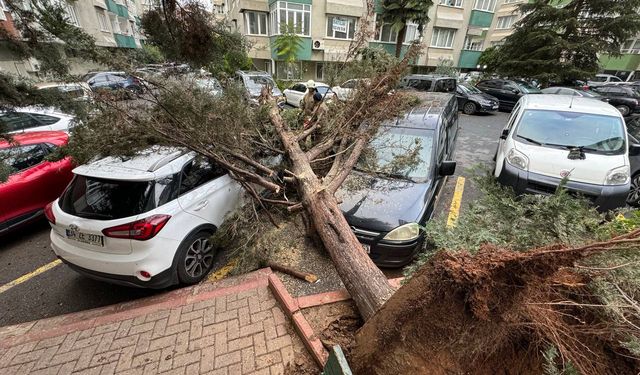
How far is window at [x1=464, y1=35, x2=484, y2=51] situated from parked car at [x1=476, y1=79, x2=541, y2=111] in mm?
14716

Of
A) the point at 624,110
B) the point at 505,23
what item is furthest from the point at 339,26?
the point at 505,23

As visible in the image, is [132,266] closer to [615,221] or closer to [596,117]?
[615,221]

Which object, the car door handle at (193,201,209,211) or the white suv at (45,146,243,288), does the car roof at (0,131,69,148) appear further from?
the car door handle at (193,201,209,211)

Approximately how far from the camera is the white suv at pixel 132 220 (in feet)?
9.64

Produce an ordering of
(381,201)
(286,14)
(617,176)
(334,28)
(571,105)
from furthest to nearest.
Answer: (334,28), (286,14), (571,105), (617,176), (381,201)

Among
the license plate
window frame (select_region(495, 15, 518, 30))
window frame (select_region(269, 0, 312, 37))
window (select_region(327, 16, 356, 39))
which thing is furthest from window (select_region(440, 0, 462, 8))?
the license plate

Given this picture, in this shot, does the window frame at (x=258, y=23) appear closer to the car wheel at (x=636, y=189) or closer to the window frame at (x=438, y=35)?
the window frame at (x=438, y=35)

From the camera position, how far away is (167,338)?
8.94ft

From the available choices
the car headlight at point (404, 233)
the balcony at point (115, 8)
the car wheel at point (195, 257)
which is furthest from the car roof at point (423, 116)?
the balcony at point (115, 8)

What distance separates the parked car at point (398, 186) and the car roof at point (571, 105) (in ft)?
7.52

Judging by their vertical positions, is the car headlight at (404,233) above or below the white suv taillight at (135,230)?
below

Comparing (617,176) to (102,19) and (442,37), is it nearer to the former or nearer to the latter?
(442,37)

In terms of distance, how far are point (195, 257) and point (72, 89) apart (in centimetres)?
247

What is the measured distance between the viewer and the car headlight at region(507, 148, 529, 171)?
474 centimetres
